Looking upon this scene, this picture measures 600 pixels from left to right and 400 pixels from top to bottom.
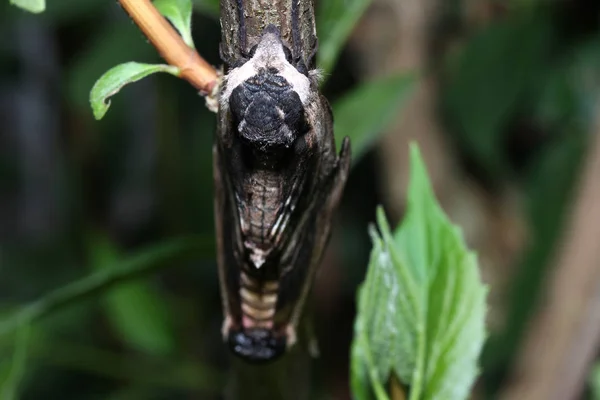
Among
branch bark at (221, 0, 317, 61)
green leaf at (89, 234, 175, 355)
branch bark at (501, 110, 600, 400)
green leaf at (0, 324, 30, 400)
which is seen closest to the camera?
branch bark at (221, 0, 317, 61)

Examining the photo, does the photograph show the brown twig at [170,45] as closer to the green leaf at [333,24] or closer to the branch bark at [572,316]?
the green leaf at [333,24]

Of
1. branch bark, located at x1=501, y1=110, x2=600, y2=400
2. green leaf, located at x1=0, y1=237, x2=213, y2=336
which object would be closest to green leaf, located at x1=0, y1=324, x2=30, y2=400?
green leaf, located at x1=0, y1=237, x2=213, y2=336

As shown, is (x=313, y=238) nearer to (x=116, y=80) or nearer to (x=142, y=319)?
(x=116, y=80)

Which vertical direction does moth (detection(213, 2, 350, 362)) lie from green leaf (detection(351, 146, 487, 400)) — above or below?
above

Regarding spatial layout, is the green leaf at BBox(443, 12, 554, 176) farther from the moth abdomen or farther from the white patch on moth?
the white patch on moth

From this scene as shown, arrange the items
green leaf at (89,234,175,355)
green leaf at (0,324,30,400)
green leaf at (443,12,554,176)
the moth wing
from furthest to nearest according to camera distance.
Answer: green leaf at (443,12,554,176), green leaf at (89,234,175,355), green leaf at (0,324,30,400), the moth wing

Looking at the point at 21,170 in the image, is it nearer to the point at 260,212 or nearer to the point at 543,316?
the point at 543,316

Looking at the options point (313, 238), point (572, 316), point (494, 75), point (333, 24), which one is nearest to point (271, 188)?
point (313, 238)
